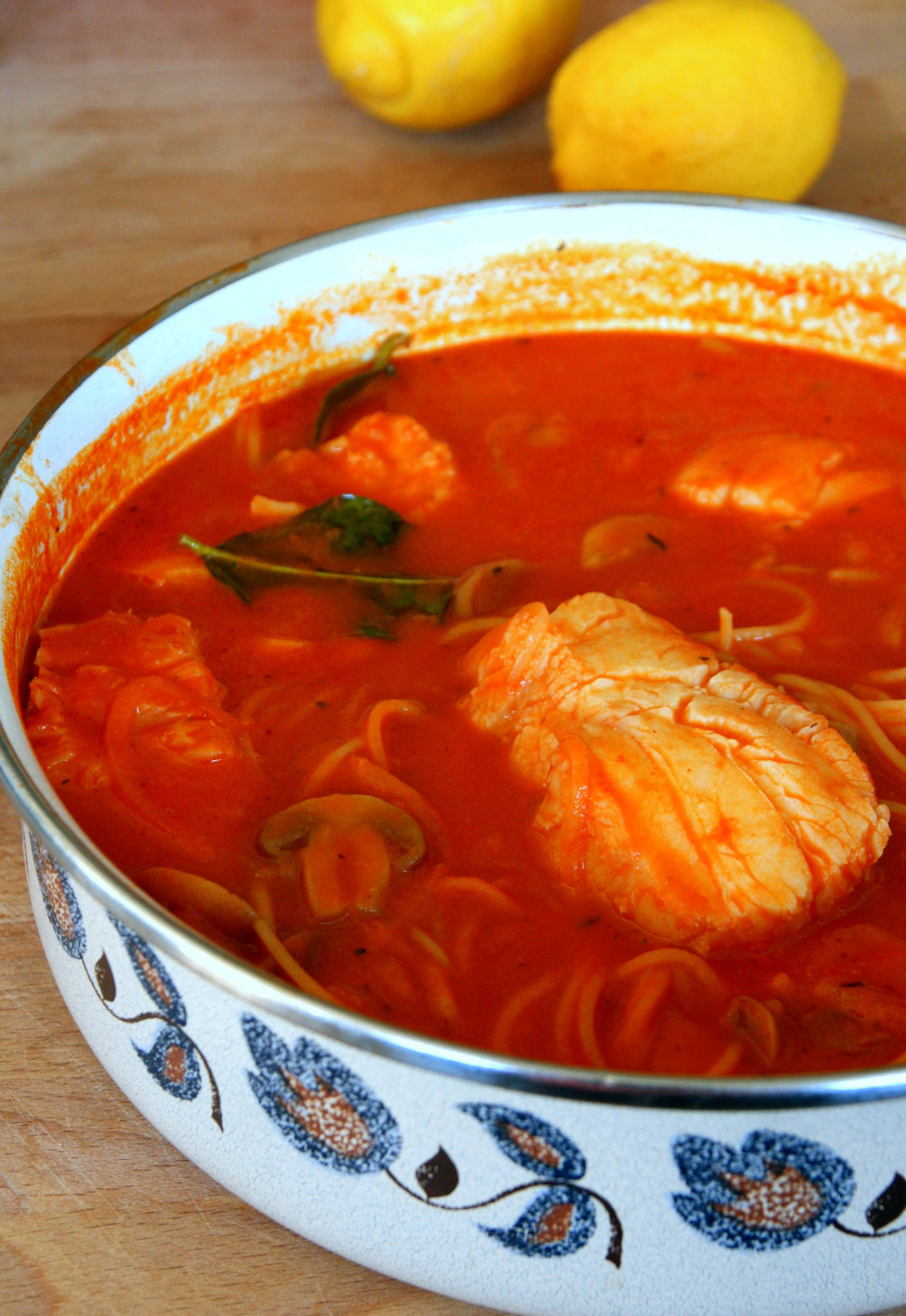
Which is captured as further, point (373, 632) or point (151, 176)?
point (151, 176)

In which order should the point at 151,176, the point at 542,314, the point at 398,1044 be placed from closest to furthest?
the point at 398,1044 → the point at 542,314 → the point at 151,176

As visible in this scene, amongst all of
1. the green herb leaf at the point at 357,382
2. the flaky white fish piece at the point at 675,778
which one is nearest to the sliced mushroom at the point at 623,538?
the flaky white fish piece at the point at 675,778

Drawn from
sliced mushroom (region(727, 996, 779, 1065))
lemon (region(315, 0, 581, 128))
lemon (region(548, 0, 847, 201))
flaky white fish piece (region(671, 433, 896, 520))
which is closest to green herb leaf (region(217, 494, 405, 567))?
flaky white fish piece (region(671, 433, 896, 520))

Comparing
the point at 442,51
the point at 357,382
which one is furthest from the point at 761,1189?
the point at 442,51

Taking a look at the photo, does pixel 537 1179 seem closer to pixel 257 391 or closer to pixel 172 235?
pixel 257 391

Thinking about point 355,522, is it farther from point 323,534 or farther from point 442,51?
point 442,51

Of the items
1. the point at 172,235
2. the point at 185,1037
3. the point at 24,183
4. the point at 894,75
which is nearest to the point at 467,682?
the point at 185,1037

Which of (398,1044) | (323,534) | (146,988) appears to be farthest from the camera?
(323,534)
